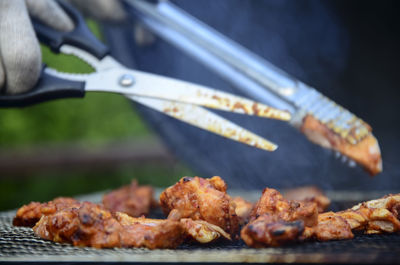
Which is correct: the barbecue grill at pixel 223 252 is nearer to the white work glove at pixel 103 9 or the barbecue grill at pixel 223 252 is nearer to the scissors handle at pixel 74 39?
the scissors handle at pixel 74 39

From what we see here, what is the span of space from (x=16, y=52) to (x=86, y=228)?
674 millimetres

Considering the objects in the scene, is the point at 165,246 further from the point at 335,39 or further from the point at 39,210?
the point at 335,39

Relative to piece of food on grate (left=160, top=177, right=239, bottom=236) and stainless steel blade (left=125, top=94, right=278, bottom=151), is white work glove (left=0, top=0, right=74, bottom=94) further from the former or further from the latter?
piece of food on grate (left=160, top=177, right=239, bottom=236)

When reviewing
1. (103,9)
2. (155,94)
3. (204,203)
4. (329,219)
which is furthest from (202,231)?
(103,9)

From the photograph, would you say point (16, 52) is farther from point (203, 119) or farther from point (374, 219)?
point (374, 219)

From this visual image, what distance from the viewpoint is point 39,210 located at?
1241mm

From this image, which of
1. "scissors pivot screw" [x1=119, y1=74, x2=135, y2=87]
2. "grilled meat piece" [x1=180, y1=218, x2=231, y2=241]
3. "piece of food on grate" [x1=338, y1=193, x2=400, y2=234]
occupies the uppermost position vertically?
"scissors pivot screw" [x1=119, y1=74, x2=135, y2=87]

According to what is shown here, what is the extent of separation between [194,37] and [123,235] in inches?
36.5

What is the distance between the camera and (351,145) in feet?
4.49

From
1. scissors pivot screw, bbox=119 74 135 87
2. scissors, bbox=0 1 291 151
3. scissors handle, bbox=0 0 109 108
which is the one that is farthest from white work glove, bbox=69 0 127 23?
scissors pivot screw, bbox=119 74 135 87

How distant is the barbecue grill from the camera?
2.74 feet

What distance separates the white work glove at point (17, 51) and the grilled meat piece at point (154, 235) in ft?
2.09

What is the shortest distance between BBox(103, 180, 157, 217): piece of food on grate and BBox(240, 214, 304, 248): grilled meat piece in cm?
63

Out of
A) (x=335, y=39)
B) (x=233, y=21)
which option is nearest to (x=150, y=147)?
(x=233, y=21)
